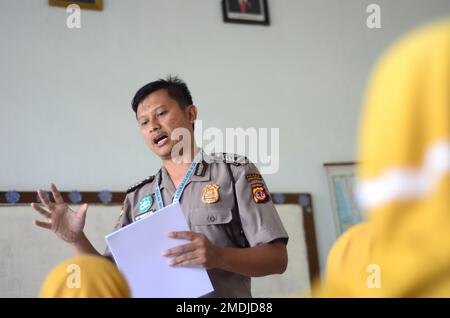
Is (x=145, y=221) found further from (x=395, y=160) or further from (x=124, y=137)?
(x=124, y=137)

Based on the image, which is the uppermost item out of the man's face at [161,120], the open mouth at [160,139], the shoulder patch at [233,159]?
the man's face at [161,120]

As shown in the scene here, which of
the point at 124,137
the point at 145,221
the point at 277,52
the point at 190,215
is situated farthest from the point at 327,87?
the point at 145,221

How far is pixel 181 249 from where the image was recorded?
896mm

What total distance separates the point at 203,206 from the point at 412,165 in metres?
0.93

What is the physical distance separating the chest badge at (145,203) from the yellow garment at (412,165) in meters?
1.03

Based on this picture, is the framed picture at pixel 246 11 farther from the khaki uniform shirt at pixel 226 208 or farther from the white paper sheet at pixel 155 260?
the white paper sheet at pixel 155 260

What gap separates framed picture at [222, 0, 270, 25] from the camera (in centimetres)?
288

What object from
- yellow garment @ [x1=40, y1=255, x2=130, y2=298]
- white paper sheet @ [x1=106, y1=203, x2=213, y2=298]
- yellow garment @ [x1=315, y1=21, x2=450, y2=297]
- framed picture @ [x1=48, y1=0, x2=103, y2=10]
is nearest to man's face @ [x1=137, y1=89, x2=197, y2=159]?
white paper sheet @ [x1=106, y1=203, x2=213, y2=298]

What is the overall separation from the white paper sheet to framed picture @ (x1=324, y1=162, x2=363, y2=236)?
1.93 metres

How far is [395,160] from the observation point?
0.32m

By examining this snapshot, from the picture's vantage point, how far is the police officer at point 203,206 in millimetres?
1035

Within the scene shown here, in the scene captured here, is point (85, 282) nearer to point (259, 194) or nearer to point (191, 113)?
point (259, 194)

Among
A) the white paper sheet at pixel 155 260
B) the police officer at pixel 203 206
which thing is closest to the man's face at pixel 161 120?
the police officer at pixel 203 206
